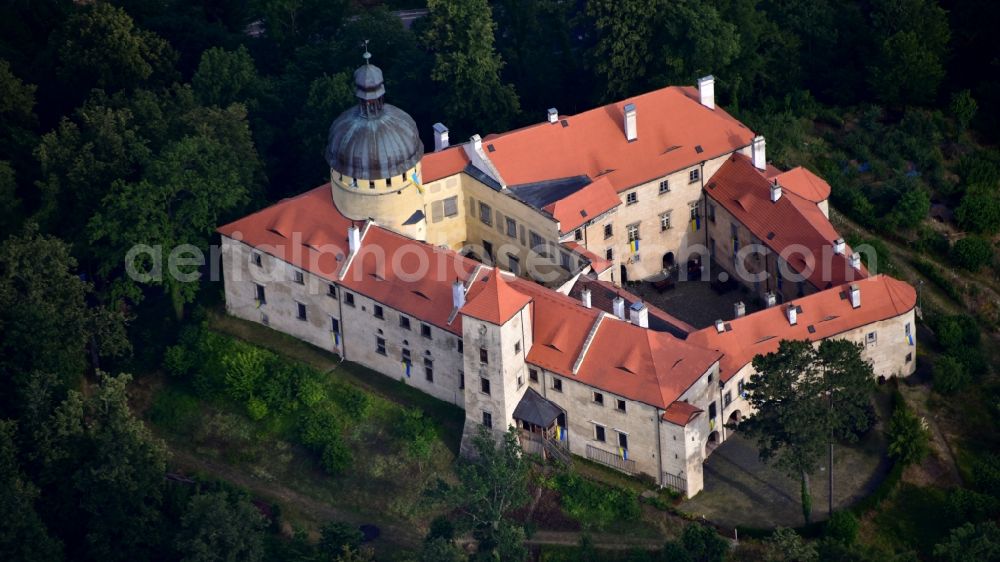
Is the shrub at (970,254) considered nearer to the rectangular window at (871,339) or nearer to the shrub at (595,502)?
the rectangular window at (871,339)

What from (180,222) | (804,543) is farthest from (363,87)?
(804,543)

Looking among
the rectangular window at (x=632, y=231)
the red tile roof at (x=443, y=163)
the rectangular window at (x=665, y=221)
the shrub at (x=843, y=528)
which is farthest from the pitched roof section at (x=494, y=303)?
the shrub at (x=843, y=528)

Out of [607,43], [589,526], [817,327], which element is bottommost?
[589,526]

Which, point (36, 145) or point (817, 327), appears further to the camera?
point (36, 145)

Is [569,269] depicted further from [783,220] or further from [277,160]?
[277,160]

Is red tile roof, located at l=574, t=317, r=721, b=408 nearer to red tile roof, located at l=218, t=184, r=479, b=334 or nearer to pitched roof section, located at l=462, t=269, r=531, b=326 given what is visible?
pitched roof section, located at l=462, t=269, r=531, b=326

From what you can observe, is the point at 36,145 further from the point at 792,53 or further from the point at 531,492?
the point at 792,53

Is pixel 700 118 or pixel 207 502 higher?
pixel 700 118

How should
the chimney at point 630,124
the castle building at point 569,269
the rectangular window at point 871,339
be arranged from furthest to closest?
the chimney at point 630,124, the rectangular window at point 871,339, the castle building at point 569,269
